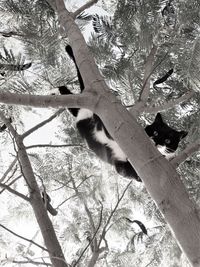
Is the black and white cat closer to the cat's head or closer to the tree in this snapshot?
the cat's head

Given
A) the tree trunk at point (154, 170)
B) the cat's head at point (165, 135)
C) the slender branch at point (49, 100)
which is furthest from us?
the cat's head at point (165, 135)

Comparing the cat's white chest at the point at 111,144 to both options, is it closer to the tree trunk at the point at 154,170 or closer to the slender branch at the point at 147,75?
the slender branch at the point at 147,75

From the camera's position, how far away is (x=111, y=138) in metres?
1.92

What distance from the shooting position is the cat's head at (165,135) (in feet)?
6.18

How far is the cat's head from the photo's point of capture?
1.88 meters

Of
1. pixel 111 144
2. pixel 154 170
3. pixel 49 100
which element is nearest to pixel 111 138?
pixel 111 144

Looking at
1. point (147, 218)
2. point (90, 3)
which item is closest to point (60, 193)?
point (147, 218)

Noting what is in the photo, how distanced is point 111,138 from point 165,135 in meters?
0.29

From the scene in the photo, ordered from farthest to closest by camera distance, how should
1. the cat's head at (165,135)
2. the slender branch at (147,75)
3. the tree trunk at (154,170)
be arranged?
the cat's head at (165,135) → the slender branch at (147,75) → the tree trunk at (154,170)

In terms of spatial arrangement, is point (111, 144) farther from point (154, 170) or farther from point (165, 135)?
point (154, 170)

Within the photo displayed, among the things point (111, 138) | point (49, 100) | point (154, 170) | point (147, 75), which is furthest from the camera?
point (111, 138)

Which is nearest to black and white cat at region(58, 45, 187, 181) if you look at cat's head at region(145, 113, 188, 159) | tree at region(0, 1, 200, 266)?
cat's head at region(145, 113, 188, 159)

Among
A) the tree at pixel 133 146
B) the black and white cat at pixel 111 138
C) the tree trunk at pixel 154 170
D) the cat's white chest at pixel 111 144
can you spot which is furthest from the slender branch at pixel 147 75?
the cat's white chest at pixel 111 144

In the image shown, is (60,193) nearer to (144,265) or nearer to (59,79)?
(144,265)
